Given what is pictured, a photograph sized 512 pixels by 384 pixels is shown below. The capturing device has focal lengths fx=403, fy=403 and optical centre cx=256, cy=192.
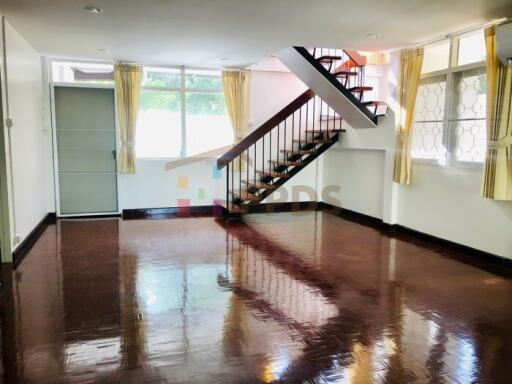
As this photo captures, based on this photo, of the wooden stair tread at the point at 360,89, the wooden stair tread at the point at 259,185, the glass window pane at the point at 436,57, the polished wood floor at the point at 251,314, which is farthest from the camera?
the wooden stair tread at the point at 259,185

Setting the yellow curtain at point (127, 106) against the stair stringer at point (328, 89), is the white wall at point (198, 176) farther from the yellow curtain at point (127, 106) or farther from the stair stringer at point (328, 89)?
the stair stringer at point (328, 89)

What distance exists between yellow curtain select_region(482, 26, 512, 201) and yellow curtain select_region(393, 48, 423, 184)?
1.17 meters

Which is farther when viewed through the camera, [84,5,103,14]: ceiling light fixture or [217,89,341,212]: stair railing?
[217,89,341,212]: stair railing

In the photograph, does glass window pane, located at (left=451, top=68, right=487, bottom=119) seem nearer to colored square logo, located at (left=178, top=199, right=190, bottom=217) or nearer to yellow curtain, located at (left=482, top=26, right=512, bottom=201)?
yellow curtain, located at (left=482, top=26, right=512, bottom=201)

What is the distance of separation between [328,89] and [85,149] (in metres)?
4.28

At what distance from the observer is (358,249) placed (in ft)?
17.0

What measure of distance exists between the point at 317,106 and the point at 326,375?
20.9 ft

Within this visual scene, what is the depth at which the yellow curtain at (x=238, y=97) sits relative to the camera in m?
7.43

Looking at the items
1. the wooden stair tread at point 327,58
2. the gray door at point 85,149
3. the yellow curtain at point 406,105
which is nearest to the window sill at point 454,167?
the yellow curtain at point 406,105

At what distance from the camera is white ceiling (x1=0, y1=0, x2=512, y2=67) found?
3902mm

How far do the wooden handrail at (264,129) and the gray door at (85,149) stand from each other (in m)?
2.09

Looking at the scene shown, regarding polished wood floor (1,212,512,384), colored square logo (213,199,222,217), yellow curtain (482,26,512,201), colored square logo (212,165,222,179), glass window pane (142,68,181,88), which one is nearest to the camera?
polished wood floor (1,212,512,384)

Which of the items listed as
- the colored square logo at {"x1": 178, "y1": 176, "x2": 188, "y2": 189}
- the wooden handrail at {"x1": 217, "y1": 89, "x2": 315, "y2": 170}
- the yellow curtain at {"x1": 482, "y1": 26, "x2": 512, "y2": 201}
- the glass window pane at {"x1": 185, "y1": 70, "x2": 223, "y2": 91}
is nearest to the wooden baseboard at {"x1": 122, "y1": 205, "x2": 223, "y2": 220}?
the colored square logo at {"x1": 178, "y1": 176, "x2": 188, "y2": 189}

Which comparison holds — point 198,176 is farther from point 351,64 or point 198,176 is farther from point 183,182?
point 351,64
